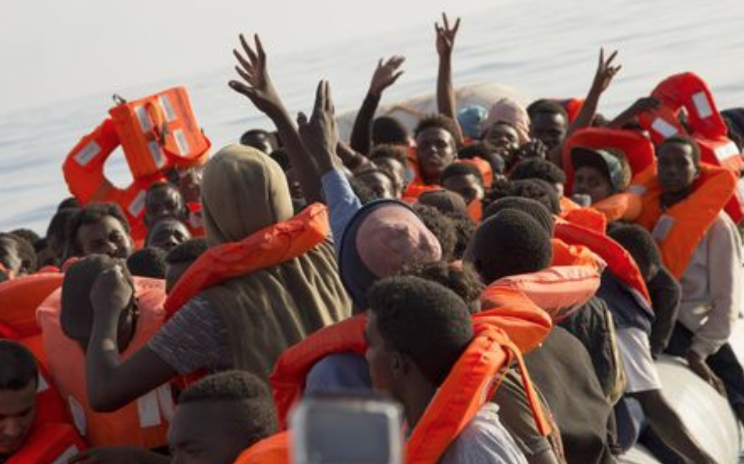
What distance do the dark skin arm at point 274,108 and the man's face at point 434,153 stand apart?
2709 millimetres

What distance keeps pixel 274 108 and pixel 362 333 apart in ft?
3.68

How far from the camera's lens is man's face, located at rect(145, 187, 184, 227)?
A: 6012mm

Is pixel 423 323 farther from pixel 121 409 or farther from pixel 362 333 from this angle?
pixel 121 409

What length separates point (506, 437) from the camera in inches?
102

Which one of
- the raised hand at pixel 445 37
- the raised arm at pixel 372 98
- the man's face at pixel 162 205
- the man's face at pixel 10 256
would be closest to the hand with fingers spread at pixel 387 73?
the raised arm at pixel 372 98

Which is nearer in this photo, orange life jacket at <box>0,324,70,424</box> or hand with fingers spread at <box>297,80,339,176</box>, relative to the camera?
orange life jacket at <box>0,324,70,424</box>

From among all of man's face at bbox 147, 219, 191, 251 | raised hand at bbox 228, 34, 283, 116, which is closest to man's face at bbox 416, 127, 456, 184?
man's face at bbox 147, 219, 191, 251

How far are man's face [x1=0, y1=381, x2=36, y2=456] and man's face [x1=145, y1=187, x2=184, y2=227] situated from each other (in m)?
2.53

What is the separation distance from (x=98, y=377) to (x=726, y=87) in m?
17.2

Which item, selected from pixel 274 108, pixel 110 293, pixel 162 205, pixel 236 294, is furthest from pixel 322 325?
pixel 162 205

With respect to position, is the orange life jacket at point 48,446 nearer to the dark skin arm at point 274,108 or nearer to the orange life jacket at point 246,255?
the orange life jacket at point 246,255

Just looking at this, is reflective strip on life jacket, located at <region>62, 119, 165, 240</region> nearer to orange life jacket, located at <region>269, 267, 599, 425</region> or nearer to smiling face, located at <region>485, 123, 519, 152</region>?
smiling face, located at <region>485, 123, 519, 152</region>

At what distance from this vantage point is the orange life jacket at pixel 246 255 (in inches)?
133

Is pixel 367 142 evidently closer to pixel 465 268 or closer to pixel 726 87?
pixel 465 268
